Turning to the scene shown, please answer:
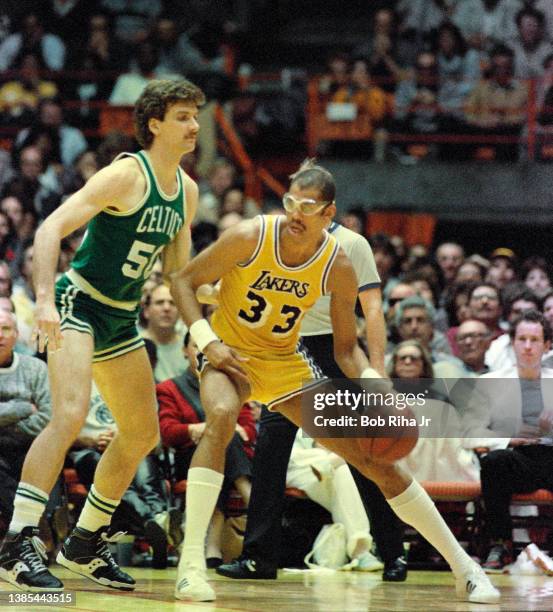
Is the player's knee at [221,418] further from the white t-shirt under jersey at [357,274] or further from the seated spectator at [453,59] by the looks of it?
the seated spectator at [453,59]

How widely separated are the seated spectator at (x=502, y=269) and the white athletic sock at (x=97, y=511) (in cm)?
566

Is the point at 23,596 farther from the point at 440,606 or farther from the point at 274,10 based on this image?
the point at 274,10

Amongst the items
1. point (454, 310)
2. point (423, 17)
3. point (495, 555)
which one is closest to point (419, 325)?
point (454, 310)

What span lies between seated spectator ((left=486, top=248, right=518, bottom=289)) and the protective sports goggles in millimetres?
5428

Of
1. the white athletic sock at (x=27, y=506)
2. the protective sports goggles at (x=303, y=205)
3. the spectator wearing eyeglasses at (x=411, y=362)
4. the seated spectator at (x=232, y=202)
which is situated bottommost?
the seated spectator at (x=232, y=202)

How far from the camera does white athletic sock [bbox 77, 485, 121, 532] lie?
5.95m

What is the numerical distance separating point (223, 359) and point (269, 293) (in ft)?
1.42

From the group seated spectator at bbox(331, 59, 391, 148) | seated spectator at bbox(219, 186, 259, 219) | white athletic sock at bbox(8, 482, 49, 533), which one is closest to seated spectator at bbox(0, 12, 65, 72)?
seated spectator at bbox(331, 59, 391, 148)

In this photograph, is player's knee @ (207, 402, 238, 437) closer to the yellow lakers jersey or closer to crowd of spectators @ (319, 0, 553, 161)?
the yellow lakers jersey

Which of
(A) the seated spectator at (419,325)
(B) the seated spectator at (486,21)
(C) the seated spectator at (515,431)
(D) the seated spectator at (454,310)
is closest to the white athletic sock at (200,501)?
(C) the seated spectator at (515,431)

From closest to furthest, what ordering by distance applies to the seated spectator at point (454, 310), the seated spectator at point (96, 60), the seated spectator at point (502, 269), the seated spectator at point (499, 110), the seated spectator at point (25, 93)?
the seated spectator at point (454, 310), the seated spectator at point (502, 269), the seated spectator at point (499, 110), the seated spectator at point (25, 93), the seated spectator at point (96, 60)

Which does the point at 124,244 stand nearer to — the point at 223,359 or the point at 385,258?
the point at 223,359

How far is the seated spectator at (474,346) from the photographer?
9.07 metres

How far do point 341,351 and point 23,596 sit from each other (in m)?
1.76
